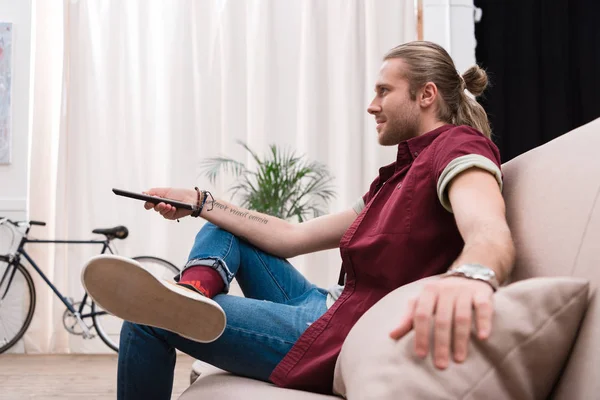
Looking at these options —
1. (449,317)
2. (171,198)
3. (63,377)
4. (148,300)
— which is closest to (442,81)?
(171,198)

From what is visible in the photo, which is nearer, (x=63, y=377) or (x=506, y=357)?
(x=506, y=357)

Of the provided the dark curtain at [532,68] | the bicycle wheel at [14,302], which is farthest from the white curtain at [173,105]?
the dark curtain at [532,68]

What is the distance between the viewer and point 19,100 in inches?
167

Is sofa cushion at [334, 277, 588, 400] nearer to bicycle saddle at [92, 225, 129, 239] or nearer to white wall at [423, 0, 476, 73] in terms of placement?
bicycle saddle at [92, 225, 129, 239]

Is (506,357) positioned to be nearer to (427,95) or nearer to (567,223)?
(567,223)

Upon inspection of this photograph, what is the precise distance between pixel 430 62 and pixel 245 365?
786 millimetres

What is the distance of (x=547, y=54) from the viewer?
4.15m

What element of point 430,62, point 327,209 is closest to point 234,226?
point 430,62

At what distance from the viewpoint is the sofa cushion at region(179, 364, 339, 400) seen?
3.39 ft

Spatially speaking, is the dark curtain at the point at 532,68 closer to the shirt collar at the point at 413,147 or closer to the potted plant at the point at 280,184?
the potted plant at the point at 280,184

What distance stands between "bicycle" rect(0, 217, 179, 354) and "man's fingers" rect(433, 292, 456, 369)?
131 inches

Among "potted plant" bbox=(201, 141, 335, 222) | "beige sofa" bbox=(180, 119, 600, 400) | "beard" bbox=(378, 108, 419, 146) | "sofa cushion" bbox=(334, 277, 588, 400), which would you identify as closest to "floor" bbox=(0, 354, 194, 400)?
"potted plant" bbox=(201, 141, 335, 222)

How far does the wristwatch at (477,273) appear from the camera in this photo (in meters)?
0.74

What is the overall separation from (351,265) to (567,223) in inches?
18.5
